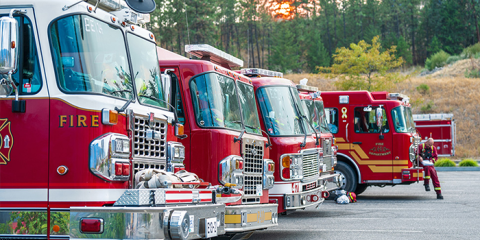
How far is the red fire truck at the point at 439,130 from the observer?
29219 millimetres

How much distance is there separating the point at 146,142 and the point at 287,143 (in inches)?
183

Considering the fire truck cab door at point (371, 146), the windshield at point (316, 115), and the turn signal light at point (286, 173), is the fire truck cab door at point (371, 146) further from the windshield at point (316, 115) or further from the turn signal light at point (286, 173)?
the turn signal light at point (286, 173)

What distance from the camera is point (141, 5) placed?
5344 millimetres

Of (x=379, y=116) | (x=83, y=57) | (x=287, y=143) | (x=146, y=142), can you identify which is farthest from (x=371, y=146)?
(x=83, y=57)

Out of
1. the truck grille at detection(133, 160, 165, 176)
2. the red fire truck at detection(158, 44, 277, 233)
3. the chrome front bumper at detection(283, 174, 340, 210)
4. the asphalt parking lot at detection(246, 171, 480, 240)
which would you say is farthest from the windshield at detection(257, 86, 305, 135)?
the truck grille at detection(133, 160, 165, 176)

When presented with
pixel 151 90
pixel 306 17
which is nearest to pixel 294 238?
pixel 151 90

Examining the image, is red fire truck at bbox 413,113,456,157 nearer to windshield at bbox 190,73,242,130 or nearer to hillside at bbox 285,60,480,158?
hillside at bbox 285,60,480,158

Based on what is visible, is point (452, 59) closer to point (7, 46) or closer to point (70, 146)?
point (70, 146)

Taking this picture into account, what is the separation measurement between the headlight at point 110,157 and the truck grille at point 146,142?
0.76 feet

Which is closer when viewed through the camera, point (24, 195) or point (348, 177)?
point (24, 195)

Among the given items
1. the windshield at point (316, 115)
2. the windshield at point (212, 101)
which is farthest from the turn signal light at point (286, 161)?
the windshield at point (316, 115)

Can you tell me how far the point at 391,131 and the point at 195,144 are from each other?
883 centimetres

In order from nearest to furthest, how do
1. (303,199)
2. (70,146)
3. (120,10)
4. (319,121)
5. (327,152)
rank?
(70,146) < (120,10) < (303,199) < (327,152) < (319,121)

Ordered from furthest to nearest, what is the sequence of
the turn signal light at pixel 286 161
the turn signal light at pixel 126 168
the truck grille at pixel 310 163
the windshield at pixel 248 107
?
the truck grille at pixel 310 163 → the turn signal light at pixel 286 161 → the windshield at pixel 248 107 → the turn signal light at pixel 126 168
